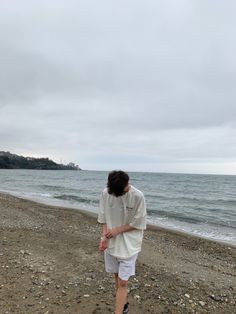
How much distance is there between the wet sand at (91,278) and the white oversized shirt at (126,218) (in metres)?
1.29

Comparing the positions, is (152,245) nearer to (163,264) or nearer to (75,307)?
(163,264)

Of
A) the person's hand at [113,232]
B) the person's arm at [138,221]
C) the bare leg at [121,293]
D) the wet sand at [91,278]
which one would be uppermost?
the person's arm at [138,221]

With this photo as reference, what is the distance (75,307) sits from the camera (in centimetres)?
508

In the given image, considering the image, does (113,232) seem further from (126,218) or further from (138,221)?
(138,221)

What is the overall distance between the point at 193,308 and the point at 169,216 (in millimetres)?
15556

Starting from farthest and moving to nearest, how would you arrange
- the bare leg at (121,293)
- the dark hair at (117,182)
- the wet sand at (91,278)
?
the wet sand at (91,278) < the bare leg at (121,293) < the dark hair at (117,182)

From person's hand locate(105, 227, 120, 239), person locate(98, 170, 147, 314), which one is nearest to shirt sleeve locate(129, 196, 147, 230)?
person locate(98, 170, 147, 314)

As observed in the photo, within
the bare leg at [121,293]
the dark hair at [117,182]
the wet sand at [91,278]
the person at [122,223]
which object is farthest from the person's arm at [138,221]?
the wet sand at [91,278]

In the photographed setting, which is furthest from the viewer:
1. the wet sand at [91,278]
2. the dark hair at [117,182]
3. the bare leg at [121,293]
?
the wet sand at [91,278]

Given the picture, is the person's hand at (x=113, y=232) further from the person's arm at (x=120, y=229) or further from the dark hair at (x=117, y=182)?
the dark hair at (x=117, y=182)

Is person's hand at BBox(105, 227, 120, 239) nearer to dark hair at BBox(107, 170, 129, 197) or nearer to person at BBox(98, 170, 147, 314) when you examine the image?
person at BBox(98, 170, 147, 314)

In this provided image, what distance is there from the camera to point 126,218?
4277 millimetres

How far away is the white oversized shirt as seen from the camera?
4.21 metres

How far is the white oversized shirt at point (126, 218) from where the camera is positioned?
166 inches
